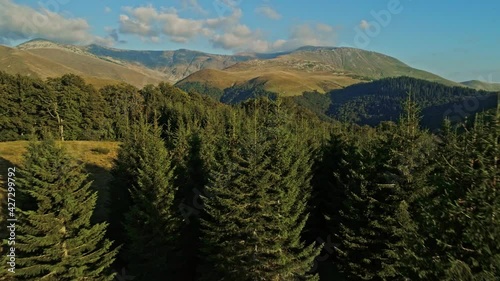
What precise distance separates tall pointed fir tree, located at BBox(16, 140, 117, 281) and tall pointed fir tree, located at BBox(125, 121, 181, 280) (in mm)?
6585

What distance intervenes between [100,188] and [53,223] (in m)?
30.5

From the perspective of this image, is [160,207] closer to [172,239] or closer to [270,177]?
[172,239]

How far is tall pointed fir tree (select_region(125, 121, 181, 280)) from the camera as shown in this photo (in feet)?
98.0

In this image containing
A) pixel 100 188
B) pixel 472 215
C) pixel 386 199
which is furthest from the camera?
pixel 100 188

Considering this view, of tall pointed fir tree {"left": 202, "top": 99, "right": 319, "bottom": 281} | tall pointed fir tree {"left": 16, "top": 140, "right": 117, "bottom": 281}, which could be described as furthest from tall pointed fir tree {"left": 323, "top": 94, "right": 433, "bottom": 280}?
tall pointed fir tree {"left": 16, "top": 140, "right": 117, "bottom": 281}

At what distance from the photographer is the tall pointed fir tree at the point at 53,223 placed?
69.9 ft

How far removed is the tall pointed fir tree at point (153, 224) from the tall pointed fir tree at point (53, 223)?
259 inches

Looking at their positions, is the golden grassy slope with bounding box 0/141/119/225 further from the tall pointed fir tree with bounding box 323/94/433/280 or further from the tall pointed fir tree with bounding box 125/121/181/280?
the tall pointed fir tree with bounding box 323/94/433/280

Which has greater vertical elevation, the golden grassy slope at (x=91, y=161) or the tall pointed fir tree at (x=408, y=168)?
the tall pointed fir tree at (x=408, y=168)

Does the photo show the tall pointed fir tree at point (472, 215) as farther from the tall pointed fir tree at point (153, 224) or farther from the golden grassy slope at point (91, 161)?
the golden grassy slope at point (91, 161)

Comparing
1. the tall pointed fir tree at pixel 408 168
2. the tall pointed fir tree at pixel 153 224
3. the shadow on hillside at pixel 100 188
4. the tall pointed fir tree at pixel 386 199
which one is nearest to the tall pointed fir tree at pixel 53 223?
the tall pointed fir tree at pixel 153 224

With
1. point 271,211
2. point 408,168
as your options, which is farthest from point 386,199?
point 271,211

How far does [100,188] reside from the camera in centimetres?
5044

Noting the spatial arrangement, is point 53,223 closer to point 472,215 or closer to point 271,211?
point 271,211
